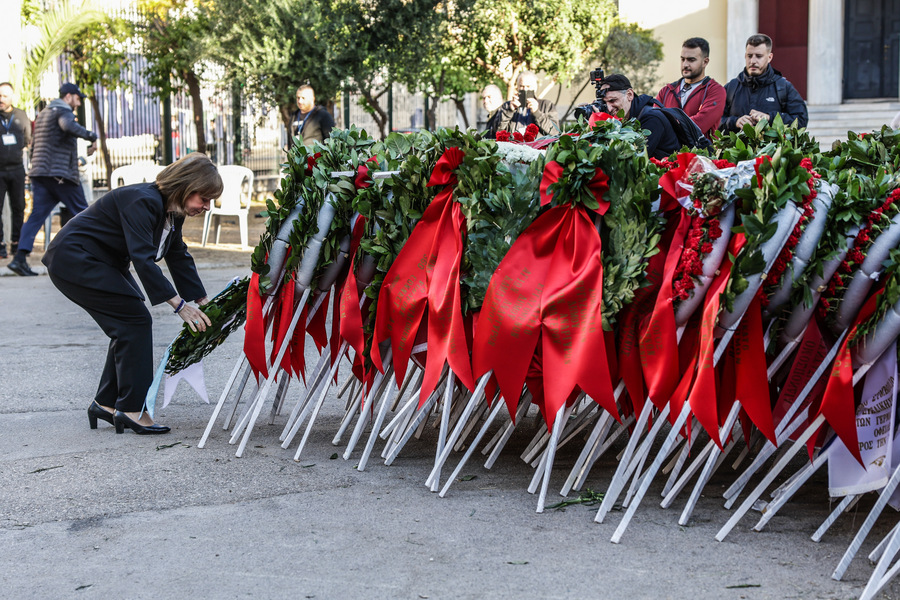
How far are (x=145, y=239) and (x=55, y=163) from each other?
272 inches

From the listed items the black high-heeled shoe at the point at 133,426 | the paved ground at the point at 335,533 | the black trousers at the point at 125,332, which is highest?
the black trousers at the point at 125,332

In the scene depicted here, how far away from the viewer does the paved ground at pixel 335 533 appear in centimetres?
335

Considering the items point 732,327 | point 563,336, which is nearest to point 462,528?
point 563,336

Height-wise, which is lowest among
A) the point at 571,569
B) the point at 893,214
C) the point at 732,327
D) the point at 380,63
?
the point at 571,569

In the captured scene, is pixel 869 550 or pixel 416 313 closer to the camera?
pixel 869 550

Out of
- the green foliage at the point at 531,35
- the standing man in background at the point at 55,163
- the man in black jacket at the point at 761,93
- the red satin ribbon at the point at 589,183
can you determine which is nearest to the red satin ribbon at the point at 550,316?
the red satin ribbon at the point at 589,183

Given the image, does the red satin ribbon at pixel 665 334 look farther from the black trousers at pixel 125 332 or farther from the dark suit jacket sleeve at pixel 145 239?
the black trousers at pixel 125 332

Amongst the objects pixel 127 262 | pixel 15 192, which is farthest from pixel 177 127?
pixel 127 262

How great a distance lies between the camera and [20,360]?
696cm

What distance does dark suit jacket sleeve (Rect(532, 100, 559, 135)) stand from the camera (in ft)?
31.9

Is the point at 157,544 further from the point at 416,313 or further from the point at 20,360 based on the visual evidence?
the point at 20,360

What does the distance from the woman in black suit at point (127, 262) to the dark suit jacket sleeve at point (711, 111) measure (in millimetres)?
3234

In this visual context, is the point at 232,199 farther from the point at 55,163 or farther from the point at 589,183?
the point at 589,183

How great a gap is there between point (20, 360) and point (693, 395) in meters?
4.84
